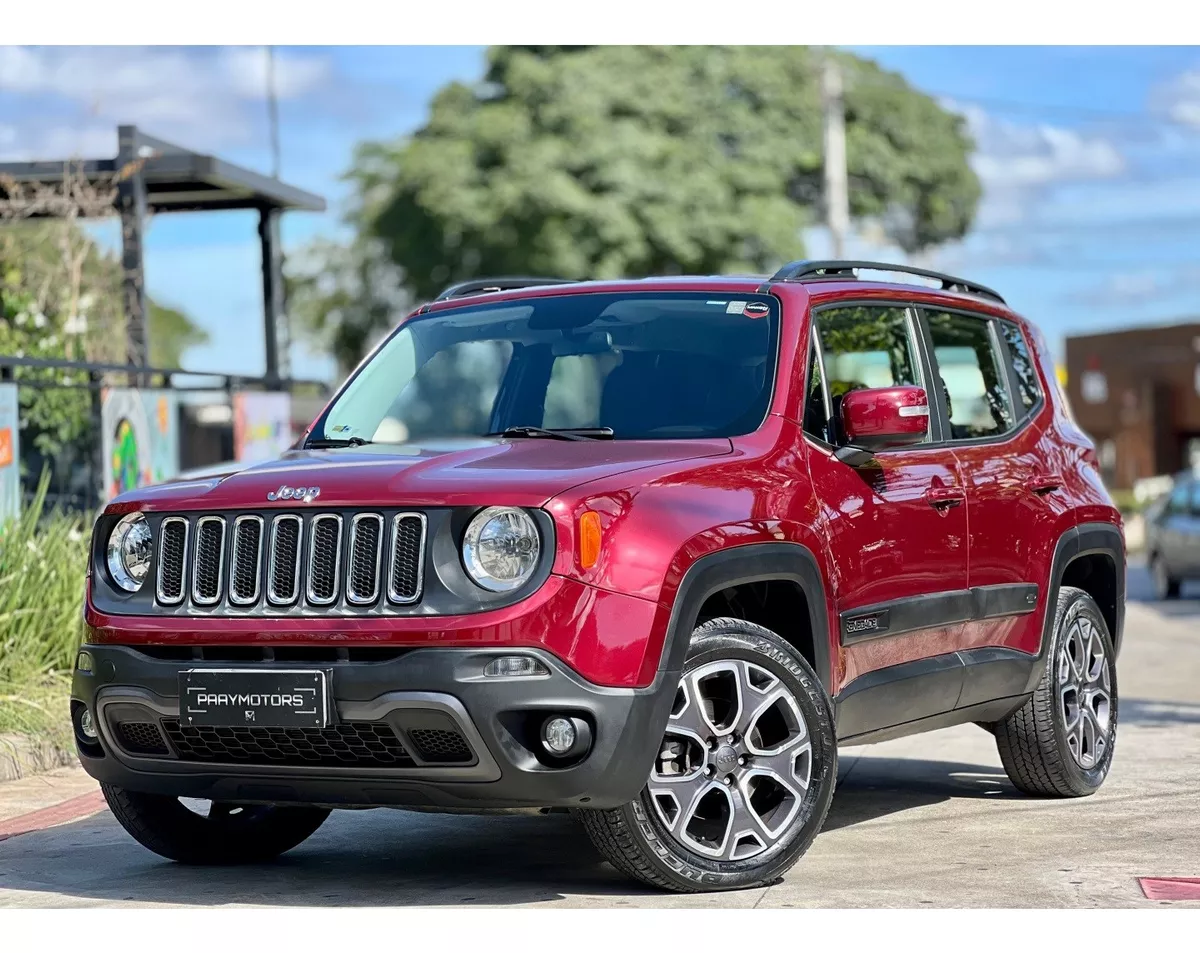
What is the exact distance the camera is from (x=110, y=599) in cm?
640

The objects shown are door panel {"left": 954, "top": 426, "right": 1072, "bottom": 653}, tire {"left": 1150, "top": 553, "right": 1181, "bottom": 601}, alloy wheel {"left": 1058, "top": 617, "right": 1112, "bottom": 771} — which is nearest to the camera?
door panel {"left": 954, "top": 426, "right": 1072, "bottom": 653}

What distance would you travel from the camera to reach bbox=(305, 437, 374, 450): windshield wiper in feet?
23.4

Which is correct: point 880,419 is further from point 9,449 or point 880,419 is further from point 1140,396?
point 1140,396

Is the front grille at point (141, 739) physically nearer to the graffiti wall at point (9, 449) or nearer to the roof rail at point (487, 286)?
the roof rail at point (487, 286)

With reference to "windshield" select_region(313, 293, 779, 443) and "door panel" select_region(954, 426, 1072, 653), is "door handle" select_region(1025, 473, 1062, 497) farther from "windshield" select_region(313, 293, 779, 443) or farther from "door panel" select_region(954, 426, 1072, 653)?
"windshield" select_region(313, 293, 779, 443)

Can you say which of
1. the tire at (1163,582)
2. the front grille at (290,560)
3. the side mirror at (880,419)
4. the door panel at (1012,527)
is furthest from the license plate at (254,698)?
the tire at (1163,582)

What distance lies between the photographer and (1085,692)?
8500mm

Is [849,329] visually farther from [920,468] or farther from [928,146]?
[928,146]

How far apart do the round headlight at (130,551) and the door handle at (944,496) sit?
107 inches

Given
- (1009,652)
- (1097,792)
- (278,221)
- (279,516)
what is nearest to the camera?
(279,516)

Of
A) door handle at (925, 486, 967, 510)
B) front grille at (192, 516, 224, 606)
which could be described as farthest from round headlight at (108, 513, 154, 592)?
door handle at (925, 486, 967, 510)

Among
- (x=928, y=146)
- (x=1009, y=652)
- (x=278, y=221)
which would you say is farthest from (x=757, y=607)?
(x=928, y=146)

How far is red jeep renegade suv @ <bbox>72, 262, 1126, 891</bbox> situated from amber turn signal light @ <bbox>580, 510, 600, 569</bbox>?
0.01 meters
